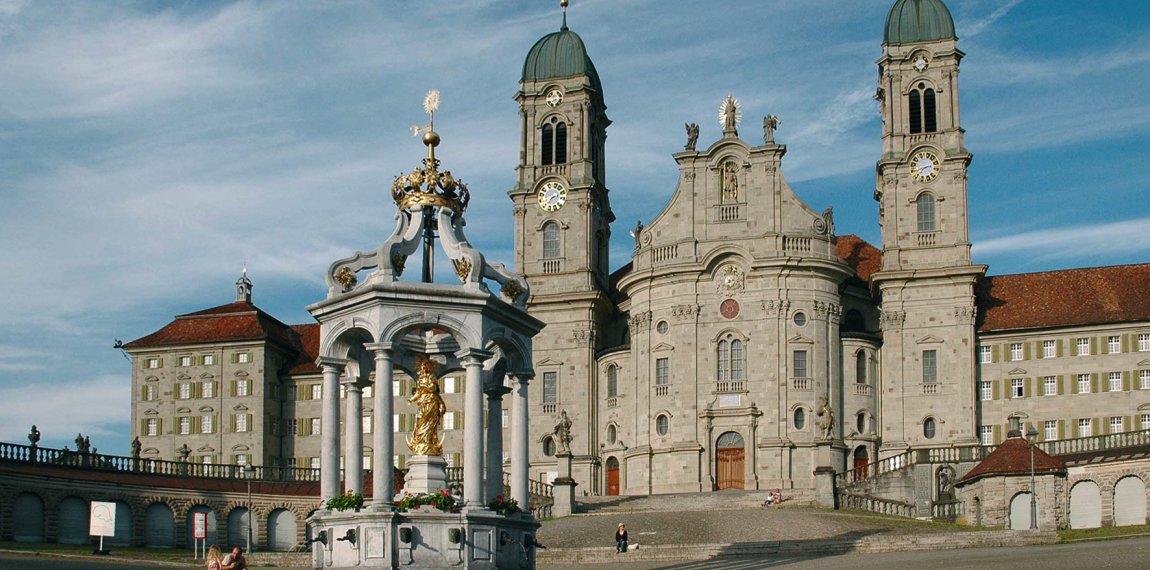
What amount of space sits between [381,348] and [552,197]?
52.8 m

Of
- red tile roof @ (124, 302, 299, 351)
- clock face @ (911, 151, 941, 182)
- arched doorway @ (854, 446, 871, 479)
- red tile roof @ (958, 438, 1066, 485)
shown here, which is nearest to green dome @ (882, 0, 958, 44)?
clock face @ (911, 151, 941, 182)

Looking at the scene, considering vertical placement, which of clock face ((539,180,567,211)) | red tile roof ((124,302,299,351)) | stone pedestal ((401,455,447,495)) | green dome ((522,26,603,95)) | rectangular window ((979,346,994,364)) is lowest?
stone pedestal ((401,455,447,495))

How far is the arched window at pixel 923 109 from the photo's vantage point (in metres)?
85.2

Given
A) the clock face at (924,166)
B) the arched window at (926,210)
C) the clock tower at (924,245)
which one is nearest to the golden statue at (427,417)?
the clock tower at (924,245)

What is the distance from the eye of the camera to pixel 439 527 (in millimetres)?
36031

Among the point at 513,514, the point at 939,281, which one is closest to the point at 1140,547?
the point at 513,514

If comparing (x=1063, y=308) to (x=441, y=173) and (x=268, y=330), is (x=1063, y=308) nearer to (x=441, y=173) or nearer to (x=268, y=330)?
(x=268, y=330)

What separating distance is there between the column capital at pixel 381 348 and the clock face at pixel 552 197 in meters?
52.4

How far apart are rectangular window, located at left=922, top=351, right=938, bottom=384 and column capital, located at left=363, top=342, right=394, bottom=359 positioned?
4997cm

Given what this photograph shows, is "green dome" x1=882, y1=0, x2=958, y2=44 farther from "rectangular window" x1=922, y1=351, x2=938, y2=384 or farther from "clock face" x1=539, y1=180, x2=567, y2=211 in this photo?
"clock face" x1=539, y1=180, x2=567, y2=211

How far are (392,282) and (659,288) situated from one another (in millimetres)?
48129

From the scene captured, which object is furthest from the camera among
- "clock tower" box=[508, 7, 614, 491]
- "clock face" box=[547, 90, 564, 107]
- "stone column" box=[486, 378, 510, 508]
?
"clock face" box=[547, 90, 564, 107]

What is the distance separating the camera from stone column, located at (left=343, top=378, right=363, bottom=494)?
36844 millimetres

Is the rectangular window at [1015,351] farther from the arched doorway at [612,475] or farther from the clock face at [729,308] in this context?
the arched doorway at [612,475]
